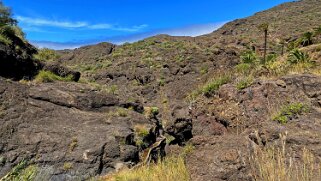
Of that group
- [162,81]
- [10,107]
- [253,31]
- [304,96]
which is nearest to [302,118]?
[304,96]

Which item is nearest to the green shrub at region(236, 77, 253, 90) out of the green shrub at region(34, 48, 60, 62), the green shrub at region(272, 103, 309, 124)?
the green shrub at region(272, 103, 309, 124)

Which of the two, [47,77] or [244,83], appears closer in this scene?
[47,77]

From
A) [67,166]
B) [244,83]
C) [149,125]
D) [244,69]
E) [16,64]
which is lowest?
[67,166]

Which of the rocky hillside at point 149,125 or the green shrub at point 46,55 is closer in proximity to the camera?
the rocky hillside at point 149,125

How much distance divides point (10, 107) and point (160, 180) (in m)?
6.78

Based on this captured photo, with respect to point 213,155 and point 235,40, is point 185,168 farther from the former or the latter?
point 235,40

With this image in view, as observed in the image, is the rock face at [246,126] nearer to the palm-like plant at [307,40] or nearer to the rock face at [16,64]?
the rock face at [16,64]

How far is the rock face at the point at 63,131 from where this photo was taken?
10336mm

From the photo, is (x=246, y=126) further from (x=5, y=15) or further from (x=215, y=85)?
(x=5, y=15)

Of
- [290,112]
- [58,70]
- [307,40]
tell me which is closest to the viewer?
[290,112]

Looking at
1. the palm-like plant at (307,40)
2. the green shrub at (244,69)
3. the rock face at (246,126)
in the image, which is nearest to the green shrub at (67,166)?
the rock face at (246,126)

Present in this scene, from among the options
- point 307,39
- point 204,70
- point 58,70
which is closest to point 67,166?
point 58,70

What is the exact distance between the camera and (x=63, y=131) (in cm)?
1155

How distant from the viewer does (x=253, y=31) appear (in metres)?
67.1
